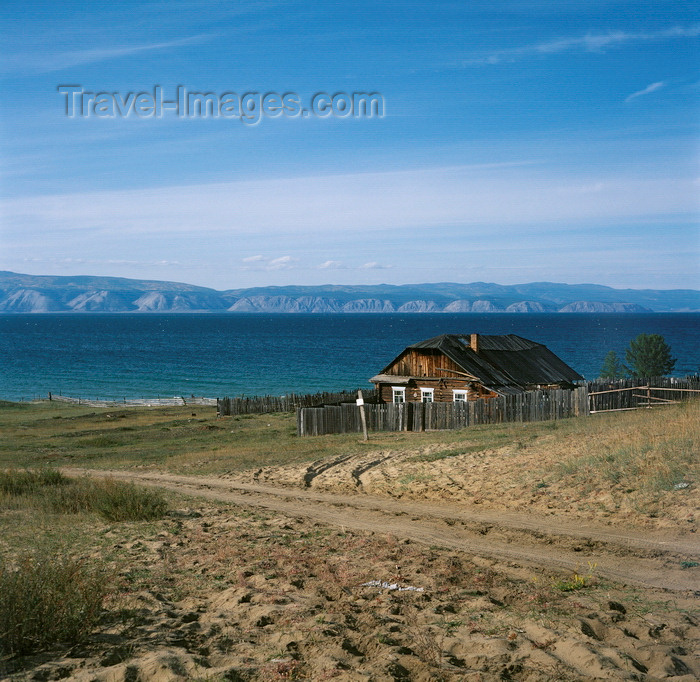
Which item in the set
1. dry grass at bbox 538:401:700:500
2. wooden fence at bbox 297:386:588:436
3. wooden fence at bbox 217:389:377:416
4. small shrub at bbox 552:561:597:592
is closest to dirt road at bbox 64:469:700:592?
small shrub at bbox 552:561:597:592

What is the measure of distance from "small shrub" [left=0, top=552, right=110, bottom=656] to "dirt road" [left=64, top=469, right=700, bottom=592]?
5.17m

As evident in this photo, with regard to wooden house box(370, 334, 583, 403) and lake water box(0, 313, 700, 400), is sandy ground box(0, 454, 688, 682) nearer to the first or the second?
wooden house box(370, 334, 583, 403)

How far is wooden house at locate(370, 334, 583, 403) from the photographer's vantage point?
34844mm

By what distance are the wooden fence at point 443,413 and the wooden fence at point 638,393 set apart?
1.94 meters

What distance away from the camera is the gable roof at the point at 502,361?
35.0 m

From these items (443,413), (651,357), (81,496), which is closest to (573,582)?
(81,496)

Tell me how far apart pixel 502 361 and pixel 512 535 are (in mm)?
27070

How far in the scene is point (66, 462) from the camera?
24.8m

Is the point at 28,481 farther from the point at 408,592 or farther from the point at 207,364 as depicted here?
the point at 207,364

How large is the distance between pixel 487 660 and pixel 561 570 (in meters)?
3.37

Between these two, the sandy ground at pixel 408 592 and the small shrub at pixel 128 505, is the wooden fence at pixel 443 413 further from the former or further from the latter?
the small shrub at pixel 128 505

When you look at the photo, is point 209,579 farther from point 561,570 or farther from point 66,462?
point 66,462

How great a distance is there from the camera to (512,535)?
10.7 meters

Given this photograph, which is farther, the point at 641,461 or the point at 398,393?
the point at 398,393
